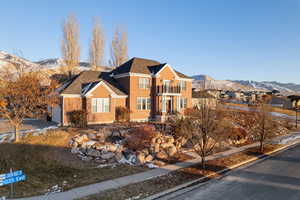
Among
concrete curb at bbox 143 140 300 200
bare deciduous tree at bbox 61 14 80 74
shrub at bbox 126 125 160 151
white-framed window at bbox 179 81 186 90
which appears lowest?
concrete curb at bbox 143 140 300 200

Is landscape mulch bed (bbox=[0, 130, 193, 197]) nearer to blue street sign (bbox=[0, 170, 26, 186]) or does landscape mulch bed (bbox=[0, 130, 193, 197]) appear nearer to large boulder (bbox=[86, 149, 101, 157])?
large boulder (bbox=[86, 149, 101, 157])

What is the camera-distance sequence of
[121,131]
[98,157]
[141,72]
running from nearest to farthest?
[98,157], [121,131], [141,72]

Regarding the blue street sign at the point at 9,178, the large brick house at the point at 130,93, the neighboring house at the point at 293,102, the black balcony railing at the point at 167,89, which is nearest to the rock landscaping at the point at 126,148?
the blue street sign at the point at 9,178

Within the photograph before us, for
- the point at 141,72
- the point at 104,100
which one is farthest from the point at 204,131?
the point at 141,72

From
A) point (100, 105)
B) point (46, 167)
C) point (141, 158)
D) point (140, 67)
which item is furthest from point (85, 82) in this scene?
point (141, 158)

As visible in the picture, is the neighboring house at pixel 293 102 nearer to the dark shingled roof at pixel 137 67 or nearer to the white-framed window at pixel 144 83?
the dark shingled roof at pixel 137 67

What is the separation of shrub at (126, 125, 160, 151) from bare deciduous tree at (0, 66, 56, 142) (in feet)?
21.7

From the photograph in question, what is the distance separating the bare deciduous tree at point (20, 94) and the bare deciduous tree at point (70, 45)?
2732 cm

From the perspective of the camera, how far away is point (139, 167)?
1061 centimetres

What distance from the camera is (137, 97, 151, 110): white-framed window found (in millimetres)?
24516

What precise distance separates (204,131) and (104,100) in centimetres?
1419

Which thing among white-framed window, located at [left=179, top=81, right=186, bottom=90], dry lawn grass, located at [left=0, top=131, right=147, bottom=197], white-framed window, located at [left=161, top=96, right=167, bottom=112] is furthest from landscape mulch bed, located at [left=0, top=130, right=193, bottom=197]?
white-framed window, located at [left=179, top=81, right=186, bottom=90]

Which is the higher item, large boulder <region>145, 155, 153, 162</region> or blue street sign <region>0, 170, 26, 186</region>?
blue street sign <region>0, 170, 26, 186</region>

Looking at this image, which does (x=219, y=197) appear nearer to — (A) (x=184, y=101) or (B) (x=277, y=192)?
(B) (x=277, y=192)
